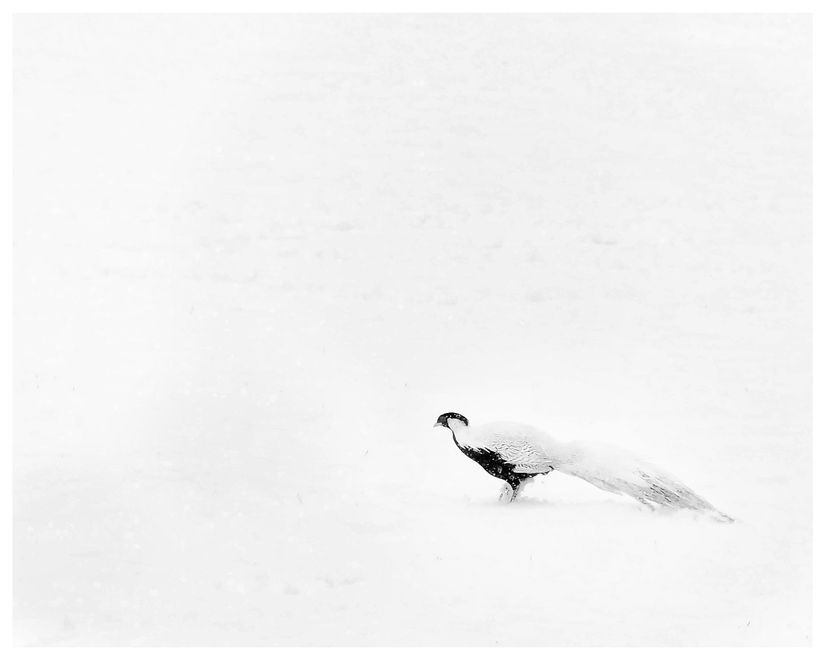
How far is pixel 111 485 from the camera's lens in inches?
326

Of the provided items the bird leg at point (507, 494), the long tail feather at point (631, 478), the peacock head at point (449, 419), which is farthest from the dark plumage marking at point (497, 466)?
the long tail feather at point (631, 478)

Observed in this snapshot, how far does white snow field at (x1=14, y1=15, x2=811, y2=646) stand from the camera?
7.22m

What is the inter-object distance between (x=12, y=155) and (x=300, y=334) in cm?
760

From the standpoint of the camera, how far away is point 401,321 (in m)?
12.3

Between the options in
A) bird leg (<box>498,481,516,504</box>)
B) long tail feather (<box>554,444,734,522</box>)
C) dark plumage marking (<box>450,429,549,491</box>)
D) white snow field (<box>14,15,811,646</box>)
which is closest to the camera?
white snow field (<box>14,15,811,646</box>)

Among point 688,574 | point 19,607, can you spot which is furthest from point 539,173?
point 19,607

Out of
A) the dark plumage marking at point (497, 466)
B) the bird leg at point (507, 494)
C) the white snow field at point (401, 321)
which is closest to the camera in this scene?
the white snow field at point (401, 321)

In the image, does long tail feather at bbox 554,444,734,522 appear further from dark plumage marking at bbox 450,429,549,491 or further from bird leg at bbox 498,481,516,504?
bird leg at bbox 498,481,516,504

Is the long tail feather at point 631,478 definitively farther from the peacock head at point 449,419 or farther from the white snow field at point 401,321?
the peacock head at point 449,419

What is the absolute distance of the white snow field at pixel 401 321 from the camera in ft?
23.7

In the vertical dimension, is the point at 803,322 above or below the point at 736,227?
below

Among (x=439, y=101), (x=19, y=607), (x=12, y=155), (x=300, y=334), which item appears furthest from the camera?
(x=439, y=101)

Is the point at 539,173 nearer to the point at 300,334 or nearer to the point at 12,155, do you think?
the point at 300,334

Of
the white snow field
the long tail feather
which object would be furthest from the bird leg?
the long tail feather
